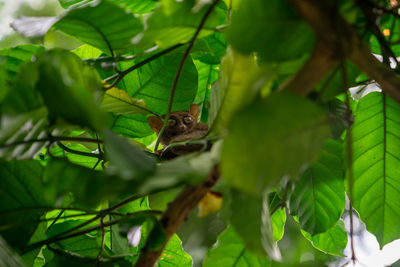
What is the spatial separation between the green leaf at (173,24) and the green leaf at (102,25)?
7cm

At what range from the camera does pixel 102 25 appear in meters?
0.74

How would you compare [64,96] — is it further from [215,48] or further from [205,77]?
[205,77]

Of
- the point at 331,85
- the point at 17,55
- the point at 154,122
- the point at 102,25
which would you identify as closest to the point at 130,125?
the point at 154,122

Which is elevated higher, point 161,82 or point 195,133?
point 161,82

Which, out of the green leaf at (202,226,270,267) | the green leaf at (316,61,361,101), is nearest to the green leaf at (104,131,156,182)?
the green leaf at (316,61,361,101)

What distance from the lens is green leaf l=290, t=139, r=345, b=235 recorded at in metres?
0.93

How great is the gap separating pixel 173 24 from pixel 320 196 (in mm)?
552

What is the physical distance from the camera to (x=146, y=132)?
1.17 meters

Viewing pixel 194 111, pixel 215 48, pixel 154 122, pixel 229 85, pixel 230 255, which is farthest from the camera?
pixel 194 111

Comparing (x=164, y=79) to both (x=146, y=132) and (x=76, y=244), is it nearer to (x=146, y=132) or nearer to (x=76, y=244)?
(x=146, y=132)

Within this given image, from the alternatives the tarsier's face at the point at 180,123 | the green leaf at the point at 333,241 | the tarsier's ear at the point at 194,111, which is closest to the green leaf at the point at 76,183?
the green leaf at the point at 333,241

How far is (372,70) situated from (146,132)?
73cm

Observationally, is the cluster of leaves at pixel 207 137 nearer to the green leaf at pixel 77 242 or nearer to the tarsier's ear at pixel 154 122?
the green leaf at pixel 77 242

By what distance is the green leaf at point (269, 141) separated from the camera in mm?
425
